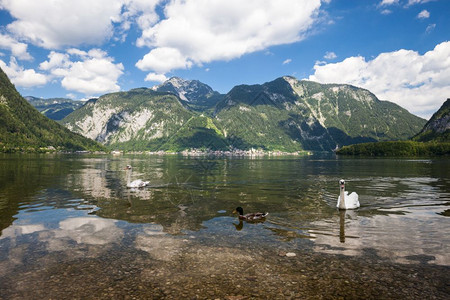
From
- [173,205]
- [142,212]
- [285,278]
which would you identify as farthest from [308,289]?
[173,205]

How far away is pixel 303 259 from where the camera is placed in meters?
14.4

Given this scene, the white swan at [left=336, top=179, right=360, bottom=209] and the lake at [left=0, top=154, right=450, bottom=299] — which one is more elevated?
the white swan at [left=336, top=179, right=360, bottom=209]

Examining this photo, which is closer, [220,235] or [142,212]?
[220,235]

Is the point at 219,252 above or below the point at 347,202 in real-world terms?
below

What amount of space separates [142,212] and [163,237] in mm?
8948

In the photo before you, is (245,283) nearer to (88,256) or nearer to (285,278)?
(285,278)

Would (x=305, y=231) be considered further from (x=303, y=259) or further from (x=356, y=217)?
(x=356, y=217)

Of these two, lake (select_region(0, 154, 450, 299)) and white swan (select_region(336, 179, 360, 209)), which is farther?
white swan (select_region(336, 179, 360, 209))

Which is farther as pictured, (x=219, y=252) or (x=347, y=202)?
(x=347, y=202)

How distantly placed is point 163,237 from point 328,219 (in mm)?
14338

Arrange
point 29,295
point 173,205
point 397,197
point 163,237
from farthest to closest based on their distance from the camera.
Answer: point 397,197
point 173,205
point 163,237
point 29,295

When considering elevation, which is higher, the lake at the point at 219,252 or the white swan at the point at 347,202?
the white swan at the point at 347,202

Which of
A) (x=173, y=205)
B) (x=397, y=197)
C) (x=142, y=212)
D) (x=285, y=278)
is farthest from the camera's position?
(x=397, y=197)

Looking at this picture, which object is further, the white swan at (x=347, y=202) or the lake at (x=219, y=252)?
the white swan at (x=347, y=202)
